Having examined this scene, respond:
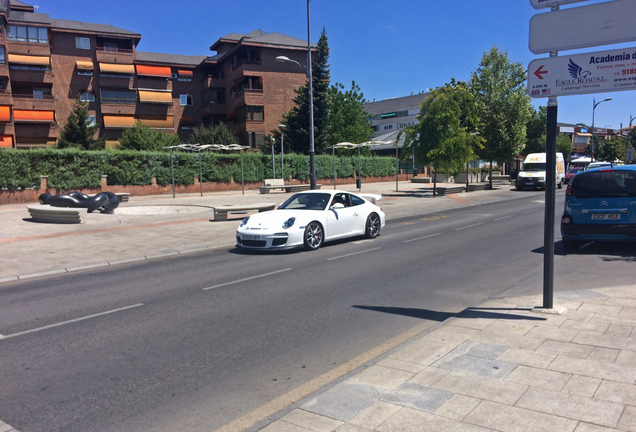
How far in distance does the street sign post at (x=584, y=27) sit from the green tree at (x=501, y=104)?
31704mm

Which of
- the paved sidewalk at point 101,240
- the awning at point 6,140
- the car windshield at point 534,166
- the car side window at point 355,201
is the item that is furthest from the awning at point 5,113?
the car windshield at point 534,166

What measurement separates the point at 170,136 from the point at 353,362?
43.5 meters

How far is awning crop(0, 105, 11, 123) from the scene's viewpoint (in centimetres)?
4500

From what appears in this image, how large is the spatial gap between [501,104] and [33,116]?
42.4 m

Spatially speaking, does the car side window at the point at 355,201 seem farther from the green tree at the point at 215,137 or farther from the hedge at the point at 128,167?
the green tree at the point at 215,137

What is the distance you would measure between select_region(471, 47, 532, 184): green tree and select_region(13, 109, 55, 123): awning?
129 ft

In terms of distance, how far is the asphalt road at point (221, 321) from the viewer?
13.4 ft

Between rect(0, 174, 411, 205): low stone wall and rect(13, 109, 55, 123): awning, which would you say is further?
rect(13, 109, 55, 123): awning

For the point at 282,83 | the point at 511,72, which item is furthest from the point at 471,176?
the point at 282,83

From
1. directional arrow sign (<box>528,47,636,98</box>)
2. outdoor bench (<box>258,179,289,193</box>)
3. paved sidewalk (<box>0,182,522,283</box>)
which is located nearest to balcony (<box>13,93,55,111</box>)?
outdoor bench (<box>258,179,289,193</box>)

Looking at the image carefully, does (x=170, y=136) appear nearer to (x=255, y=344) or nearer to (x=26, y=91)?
(x=26, y=91)

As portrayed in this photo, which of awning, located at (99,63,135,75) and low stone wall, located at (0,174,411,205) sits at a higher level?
awning, located at (99,63,135,75)

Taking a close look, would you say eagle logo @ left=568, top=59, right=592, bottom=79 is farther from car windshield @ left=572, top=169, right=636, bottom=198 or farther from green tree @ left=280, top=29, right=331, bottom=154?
green tree @ left=280, top=29, right=331, bottom=154

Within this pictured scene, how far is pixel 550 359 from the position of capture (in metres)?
4.43
